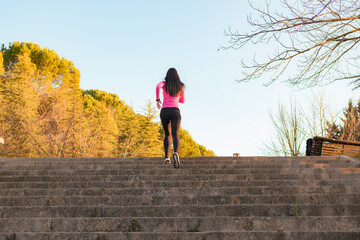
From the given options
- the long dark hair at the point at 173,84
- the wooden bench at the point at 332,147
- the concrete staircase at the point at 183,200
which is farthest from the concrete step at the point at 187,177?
the wooden bench at the point at 332,147

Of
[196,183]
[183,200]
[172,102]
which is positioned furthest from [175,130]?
[183,200]

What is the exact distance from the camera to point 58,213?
450cm

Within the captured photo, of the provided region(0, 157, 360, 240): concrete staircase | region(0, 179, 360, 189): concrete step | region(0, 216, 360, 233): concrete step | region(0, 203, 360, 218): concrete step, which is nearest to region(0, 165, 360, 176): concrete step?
region(0, 157, 360, 240): concrete staircase

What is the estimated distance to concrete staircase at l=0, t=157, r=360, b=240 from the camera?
12.7 feet

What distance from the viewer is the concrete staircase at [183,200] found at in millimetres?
3881

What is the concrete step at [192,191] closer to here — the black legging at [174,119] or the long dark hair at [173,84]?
the black legging at [174,119]

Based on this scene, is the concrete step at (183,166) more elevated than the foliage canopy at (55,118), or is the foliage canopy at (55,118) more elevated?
the foliage canopy at (55,118)

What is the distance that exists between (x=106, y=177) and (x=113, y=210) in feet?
6.30

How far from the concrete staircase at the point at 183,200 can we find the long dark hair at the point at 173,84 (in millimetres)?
1400

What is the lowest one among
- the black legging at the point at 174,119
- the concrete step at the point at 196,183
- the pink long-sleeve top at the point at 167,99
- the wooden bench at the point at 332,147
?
the concrete step at the point at 196,183

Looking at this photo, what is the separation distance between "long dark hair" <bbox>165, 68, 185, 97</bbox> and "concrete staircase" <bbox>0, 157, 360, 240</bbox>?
140 cm

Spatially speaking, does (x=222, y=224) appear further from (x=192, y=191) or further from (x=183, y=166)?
(x=183, y=166)

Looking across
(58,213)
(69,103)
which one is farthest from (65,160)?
(69,103)

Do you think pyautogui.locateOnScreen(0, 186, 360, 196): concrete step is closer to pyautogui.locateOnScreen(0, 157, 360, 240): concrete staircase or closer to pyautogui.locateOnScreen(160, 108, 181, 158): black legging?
pyautogui.locateOnScreen(0, 157, 360, 240): concrete staircase
